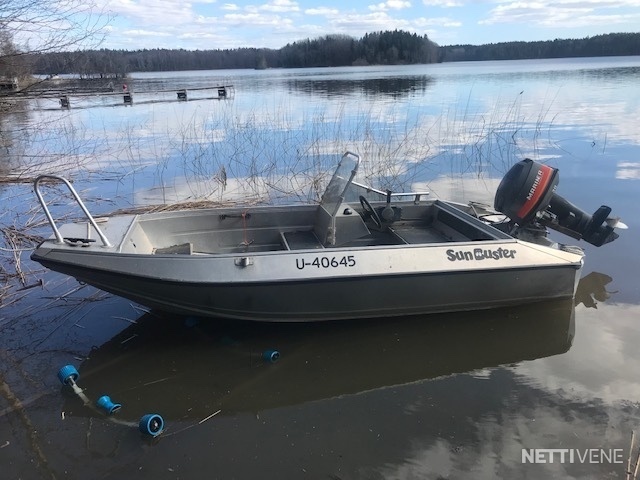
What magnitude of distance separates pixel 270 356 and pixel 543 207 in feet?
10.2

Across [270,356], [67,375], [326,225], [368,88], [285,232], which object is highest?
[368,88]

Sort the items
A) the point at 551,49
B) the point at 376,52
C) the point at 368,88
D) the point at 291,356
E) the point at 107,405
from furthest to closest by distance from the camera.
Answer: the point at 551,49 → the point at 376,52 → the point at 368,88 → the point at 291,356 → the point at 107,405

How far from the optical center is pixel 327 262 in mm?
3938

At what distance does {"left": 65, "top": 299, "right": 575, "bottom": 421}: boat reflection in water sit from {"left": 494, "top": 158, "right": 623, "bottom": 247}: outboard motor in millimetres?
869

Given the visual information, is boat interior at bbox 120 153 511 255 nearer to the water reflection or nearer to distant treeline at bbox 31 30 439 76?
the water reflection

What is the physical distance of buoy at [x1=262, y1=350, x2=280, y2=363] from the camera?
3.89 meters

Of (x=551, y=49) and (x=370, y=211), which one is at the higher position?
(x=551, y=49)

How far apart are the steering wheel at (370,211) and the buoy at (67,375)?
3.17 metres

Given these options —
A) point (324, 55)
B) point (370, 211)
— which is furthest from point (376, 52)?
Result: point (370, 211)

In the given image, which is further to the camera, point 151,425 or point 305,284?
point 305,284

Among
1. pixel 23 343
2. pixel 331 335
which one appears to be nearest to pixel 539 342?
pixel 331 335
